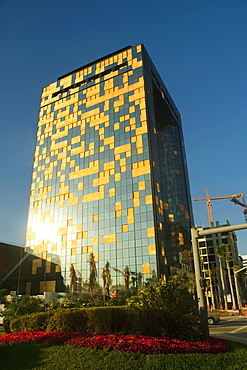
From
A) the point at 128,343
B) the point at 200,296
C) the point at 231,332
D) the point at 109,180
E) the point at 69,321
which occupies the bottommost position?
the point at 231,332

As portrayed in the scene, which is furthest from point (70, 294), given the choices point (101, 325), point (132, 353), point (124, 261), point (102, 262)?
point (132, 353)

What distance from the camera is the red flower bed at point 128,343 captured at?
42.3ft

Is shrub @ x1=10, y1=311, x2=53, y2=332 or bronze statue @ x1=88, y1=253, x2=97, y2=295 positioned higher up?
bronze statue @ x1=88, y1=253, x2=97, y2=295

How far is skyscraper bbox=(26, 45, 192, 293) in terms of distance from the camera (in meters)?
56.1

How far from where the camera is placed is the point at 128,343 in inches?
527

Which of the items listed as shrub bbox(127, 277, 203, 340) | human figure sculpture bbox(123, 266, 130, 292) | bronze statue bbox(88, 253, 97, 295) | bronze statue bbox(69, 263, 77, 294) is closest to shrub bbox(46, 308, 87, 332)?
shrub bbox(127, 277, 203, 340)

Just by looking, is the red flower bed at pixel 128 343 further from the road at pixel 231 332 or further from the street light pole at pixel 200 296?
the road at pixel 231 332

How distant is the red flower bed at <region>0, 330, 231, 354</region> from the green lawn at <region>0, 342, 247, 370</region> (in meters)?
0.49

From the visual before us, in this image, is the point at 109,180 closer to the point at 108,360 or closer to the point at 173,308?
the point at 173,308

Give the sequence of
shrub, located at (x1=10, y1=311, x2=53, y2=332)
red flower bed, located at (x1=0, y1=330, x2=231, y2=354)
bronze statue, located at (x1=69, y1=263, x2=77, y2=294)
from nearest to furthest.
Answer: red flower bed, located at (x1=0, y1=330, x2=231, y2=354), shrub, located at (x1=10, y1=311, x2=53, y2=332), bronze statue, located at (x1=69, y1=263, x2=77, y2=294)

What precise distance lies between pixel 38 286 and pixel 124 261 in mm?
21837

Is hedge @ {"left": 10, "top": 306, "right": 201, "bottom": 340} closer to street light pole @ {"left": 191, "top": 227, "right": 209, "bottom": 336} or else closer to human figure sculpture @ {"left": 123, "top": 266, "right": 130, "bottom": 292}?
street light pole @ {"left": 191, "top": 227, "right": 209, "bottom": 336}

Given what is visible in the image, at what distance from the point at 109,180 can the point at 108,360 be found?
168ft

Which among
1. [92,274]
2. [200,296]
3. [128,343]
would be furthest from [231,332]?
[92,274]
